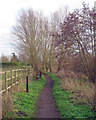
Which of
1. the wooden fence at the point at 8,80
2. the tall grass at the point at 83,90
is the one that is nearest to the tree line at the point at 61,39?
the tall grass at the point at 83,90

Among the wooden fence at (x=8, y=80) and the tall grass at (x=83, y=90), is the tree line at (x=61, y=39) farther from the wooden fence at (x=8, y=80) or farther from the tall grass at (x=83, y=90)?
the wooden fence at (x=8, y=80)

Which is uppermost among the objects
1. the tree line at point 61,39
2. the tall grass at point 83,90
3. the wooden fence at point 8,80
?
the tree line at point 61,39

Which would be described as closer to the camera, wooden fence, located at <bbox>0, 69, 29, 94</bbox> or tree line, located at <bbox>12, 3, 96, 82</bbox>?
wooden fence, located at <bbox>0, 69, 29, 94</bbox>

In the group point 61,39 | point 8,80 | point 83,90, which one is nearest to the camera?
point 83,90

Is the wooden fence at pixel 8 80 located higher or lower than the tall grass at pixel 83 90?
higher

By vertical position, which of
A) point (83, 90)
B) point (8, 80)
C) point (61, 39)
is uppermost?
point (61, 39)

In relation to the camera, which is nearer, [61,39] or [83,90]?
[83,90]

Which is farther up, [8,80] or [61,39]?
[61,39]

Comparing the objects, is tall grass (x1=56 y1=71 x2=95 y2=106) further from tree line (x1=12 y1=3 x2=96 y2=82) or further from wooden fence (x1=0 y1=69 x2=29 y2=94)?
wooden fence (x1=0 y1=69 x2=29 y2=94)

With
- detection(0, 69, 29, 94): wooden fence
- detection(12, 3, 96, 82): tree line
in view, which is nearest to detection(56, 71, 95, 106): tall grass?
detection(12, 3, 96, 82): tree line

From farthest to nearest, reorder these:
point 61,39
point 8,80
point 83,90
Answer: point 61,39, point 8,80, point 83,90

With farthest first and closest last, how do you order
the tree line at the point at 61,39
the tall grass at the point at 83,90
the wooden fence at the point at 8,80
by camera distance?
the tree line at the point at 61,39 < the wooden fence at the point at 8,80 < the tall grass at the point at 83,90

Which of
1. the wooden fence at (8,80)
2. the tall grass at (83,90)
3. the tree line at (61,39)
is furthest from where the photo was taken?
the tree line at (61,39)

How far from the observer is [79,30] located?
40.4ft
